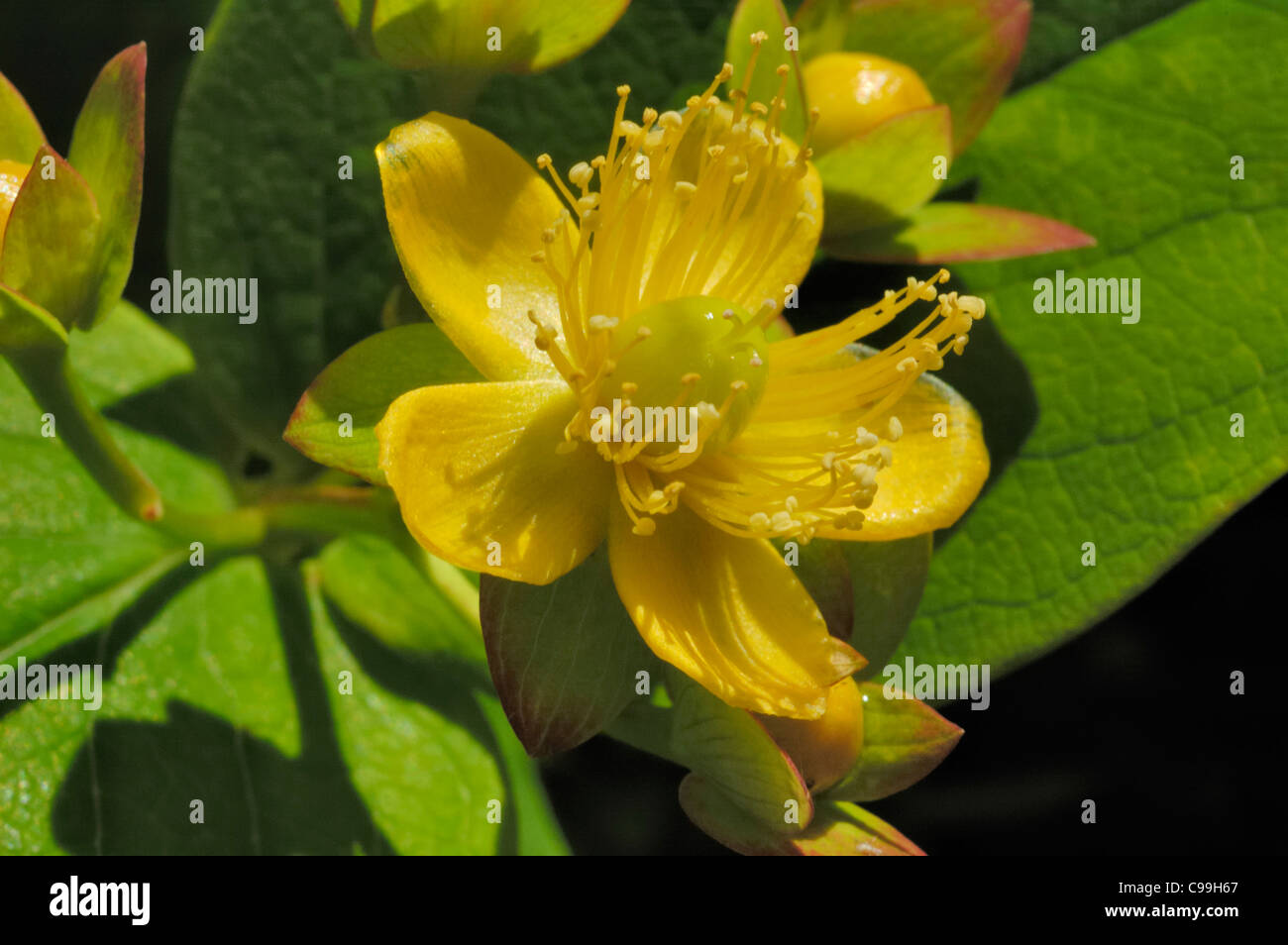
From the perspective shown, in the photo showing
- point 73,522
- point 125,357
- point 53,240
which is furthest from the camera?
point 125,357

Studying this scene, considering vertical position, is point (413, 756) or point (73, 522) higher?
point (73, 522)

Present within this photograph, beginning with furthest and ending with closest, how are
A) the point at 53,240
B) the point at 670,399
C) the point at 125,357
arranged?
the point at 125,357 < the point at 670,399 < the point at 53,240

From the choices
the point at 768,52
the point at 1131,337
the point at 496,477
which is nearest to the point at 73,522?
the point at 496,477

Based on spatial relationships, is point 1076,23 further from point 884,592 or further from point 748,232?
point 884,592

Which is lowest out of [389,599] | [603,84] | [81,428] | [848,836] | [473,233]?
[848,836]

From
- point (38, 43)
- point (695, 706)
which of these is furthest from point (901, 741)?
point (38, 43)

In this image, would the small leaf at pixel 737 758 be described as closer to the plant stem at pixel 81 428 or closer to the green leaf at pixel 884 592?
the green leaf at pixel 884 592

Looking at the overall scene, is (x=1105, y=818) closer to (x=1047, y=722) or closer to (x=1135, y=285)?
(x=1047, y=722)

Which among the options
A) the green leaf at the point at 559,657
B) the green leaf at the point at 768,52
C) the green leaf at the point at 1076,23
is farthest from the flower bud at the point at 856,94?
the green leaf at the point at 559,657
